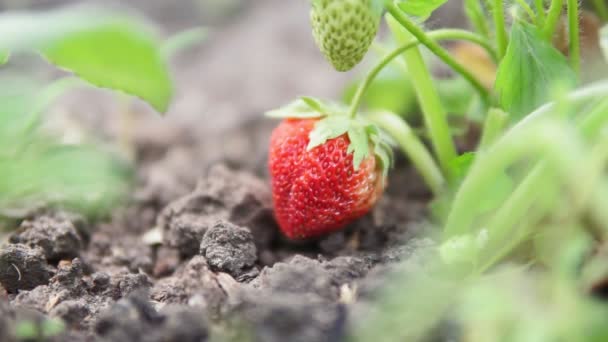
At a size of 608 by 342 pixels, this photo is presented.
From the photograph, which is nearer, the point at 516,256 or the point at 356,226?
the point at 516,256

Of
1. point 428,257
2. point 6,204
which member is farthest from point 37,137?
point 428,257

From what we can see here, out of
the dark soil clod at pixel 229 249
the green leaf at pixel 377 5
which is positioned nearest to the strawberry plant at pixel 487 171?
the green leaf at pixel 377 5

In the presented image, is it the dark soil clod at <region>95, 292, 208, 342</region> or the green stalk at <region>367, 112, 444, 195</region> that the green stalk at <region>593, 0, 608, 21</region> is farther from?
the dark soil clod at <region>95, 292, 208, 342</region>

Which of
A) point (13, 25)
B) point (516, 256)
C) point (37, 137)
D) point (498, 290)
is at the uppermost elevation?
point (13, 25)

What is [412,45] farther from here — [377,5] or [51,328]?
[51,328]

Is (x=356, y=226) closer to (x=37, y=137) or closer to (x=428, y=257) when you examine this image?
(x=428, y=257)

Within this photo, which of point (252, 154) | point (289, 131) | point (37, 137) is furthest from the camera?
point (252, 154)

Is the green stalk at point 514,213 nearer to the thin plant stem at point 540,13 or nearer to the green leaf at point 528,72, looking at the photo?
the green leaf at point 528,72
